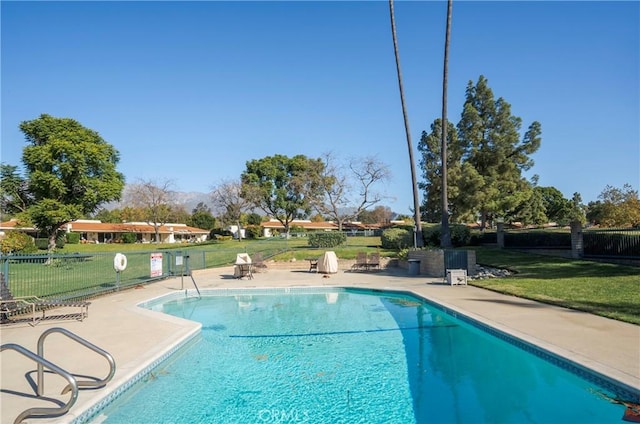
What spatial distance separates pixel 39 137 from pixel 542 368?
34879mm

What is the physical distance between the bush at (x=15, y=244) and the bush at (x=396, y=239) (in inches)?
946

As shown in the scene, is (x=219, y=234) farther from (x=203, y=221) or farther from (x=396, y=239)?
(x=396, y=239)

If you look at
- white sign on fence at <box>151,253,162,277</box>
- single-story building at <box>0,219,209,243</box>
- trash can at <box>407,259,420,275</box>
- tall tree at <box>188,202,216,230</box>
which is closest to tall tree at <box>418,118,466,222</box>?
trash can at <box>407,259,420,275</box>

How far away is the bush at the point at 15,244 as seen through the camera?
26.0 meters

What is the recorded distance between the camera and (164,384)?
6195 millimetres

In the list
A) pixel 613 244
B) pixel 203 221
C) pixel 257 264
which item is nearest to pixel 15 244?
pixel 257 264

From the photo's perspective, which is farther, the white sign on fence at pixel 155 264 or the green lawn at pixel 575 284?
the white sign on fence at pixel 155 264

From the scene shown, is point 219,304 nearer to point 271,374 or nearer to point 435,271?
point 271,374

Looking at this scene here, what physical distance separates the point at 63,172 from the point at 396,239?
943 inches

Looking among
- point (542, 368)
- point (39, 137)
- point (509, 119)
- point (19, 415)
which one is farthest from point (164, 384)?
point (509, 119)

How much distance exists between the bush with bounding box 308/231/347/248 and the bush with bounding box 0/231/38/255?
1922cm

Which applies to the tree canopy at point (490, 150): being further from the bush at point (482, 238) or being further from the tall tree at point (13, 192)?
the tall tree at point (13, 192)

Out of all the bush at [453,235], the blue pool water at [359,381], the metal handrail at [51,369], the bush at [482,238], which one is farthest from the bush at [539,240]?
the metal handrail at [51,369]

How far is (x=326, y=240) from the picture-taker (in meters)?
30.2
